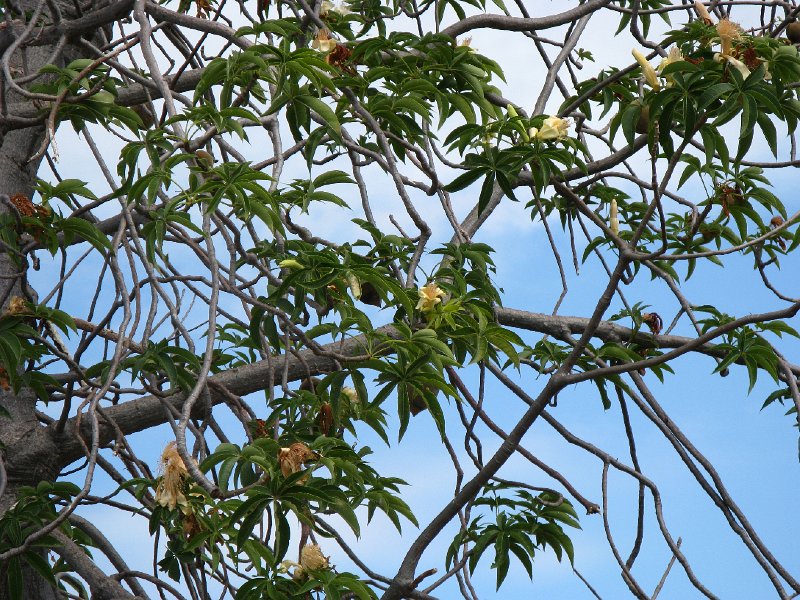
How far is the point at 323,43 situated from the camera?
1983 mm

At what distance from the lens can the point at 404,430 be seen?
1.66 meters

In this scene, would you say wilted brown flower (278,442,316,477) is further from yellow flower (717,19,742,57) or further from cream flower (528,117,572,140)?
yellow flower (717,19,742,57)

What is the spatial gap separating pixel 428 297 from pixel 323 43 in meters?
0.62

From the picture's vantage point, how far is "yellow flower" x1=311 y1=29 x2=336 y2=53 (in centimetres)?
198

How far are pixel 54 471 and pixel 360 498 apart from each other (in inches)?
41.6

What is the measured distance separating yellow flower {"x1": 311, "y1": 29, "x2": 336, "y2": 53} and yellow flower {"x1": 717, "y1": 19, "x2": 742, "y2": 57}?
Result: 80 centimetres

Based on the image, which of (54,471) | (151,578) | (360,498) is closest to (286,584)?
(360,498)

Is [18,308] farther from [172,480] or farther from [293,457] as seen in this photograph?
[293,457]

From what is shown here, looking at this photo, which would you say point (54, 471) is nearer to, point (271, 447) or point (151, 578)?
point (151, 578)

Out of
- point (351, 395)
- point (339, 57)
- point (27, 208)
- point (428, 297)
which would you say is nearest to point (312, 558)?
point (351, 395)

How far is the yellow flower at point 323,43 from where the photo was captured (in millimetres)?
1981

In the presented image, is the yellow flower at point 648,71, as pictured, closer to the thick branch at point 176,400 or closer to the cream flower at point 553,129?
the cream flower at point 553,129

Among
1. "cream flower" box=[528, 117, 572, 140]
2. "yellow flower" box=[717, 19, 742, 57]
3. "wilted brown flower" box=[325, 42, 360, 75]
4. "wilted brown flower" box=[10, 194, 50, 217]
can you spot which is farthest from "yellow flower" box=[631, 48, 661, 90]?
"wilted brown flower" box=[10, 194, 50, 217]

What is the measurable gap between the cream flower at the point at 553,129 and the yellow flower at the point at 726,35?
345 mm
